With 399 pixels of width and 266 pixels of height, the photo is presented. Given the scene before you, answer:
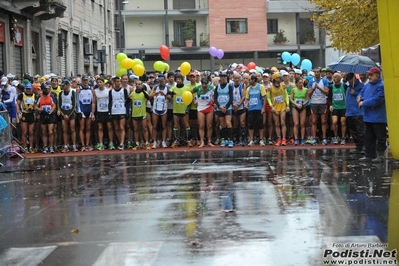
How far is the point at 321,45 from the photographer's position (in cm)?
6631

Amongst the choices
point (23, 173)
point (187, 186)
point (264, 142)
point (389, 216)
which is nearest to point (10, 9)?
point (264, 142)

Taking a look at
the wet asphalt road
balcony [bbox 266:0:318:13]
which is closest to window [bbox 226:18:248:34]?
balcony [bbox 266:0:318:13]

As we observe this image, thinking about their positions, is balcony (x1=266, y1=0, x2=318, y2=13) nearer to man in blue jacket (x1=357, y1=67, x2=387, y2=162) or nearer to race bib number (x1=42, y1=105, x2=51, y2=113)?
race bib number (x1=42, y1=105, x2=51, y2=113)

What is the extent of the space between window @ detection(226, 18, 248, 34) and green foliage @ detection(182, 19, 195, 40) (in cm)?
297

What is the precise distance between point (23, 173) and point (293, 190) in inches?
257

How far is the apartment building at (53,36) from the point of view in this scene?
1208 inches

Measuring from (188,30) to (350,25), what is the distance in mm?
40513

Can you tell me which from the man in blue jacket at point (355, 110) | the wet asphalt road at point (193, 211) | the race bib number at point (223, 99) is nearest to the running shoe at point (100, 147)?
the race bib number at point (223, 99)

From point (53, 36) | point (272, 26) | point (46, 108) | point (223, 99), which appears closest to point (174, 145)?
point (223, 99)

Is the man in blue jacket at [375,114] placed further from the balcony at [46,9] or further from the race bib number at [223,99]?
the balcony at [46,9]

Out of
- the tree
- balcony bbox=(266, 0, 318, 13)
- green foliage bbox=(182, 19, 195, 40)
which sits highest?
balcony bbox=(266, 0, 318, 13)

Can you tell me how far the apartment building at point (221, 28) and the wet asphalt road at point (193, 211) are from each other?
4957 cm

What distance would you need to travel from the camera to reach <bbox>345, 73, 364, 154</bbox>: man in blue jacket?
18.9 m

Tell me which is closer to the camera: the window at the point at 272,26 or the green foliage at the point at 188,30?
the green foliage at the point at 188,30
